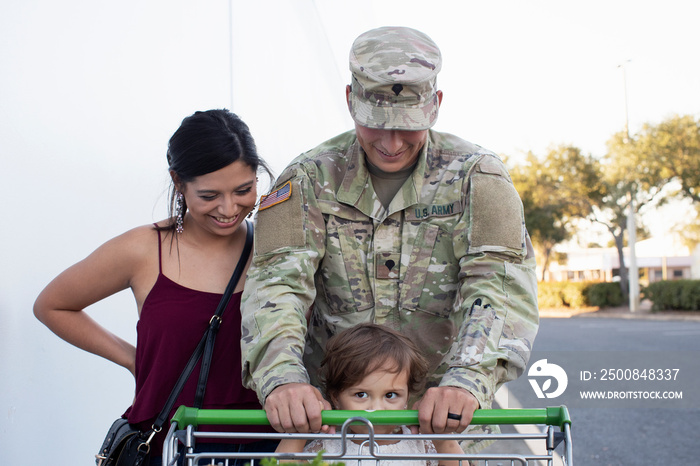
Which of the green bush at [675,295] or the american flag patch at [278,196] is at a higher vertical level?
the american flag patch at [278,196]

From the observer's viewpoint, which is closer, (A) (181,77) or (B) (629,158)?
(A) (181,77)

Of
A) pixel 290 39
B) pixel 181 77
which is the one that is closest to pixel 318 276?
pixel 181 77

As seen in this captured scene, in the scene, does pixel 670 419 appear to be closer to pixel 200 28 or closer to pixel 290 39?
pixel 290 39

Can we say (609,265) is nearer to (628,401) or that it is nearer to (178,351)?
(628,401)

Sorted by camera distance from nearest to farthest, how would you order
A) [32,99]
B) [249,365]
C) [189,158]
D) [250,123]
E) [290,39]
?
[249,365] < [189,158] < [32,99] < [250,123] < [290,39]

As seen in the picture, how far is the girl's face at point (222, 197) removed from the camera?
2.29m

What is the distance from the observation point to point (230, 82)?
4918mm

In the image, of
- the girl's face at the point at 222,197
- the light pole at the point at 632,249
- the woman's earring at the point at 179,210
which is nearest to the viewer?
the girl's face at the point at 222,197

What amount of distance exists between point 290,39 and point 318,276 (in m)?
5.41

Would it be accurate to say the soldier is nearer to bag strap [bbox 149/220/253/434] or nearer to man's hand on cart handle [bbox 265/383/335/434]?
man's hand on cart handle [bbox 265/383/335/434]

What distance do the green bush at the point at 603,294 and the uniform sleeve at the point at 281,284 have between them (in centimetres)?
2553

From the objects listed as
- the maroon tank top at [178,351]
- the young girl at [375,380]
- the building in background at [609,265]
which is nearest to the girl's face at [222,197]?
the maroon tank top at [178,351]

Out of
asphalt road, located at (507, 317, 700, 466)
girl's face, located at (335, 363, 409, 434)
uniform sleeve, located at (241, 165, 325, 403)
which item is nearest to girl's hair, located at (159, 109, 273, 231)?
uniform sleeve, located at (241, 165, 325, 403)

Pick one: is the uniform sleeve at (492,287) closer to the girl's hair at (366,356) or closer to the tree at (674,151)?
the girl's hair at (366,356)
